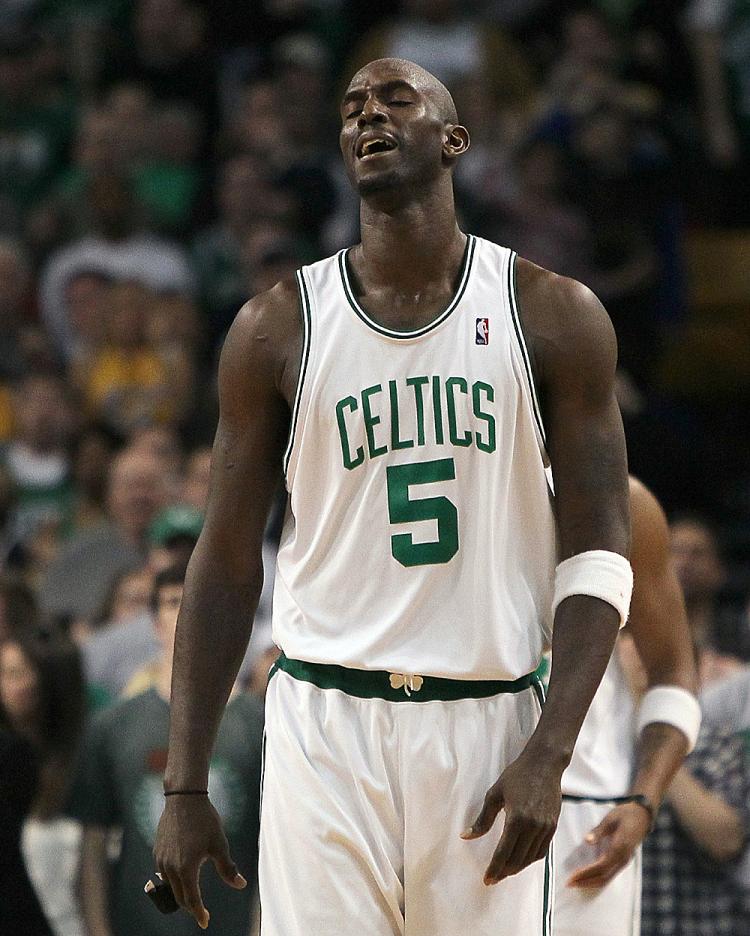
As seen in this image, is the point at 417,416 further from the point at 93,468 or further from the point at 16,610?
the point at 93,468

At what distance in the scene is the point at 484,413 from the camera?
10.5ft

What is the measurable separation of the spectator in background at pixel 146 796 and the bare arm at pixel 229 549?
1.78 m

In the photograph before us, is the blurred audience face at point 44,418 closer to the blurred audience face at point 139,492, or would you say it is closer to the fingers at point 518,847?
the blurred audience face at point 139,492

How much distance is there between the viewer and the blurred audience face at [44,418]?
8547 millimetres

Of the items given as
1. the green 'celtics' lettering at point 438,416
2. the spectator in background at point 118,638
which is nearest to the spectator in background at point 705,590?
the spectator in background at point 118,638

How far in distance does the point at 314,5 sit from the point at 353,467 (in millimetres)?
7768

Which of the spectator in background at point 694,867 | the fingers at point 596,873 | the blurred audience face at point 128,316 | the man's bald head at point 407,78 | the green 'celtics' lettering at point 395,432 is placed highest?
the blurred audience face at point 128,316

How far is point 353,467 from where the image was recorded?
10.6 feet

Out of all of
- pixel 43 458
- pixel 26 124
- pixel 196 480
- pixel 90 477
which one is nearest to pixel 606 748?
pixel 196 480

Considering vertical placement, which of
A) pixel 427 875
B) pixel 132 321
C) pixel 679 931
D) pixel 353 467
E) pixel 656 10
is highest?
pixel 656 10

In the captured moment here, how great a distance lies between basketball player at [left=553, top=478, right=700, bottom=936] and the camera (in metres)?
4.00

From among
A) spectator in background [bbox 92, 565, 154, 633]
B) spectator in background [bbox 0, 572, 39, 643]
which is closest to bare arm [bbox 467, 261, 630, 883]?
spectator in background [bbox 0, 572, 39, 643]

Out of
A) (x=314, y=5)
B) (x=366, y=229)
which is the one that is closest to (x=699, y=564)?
(x=366, y=229)

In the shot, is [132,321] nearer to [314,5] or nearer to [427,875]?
[314,5]
